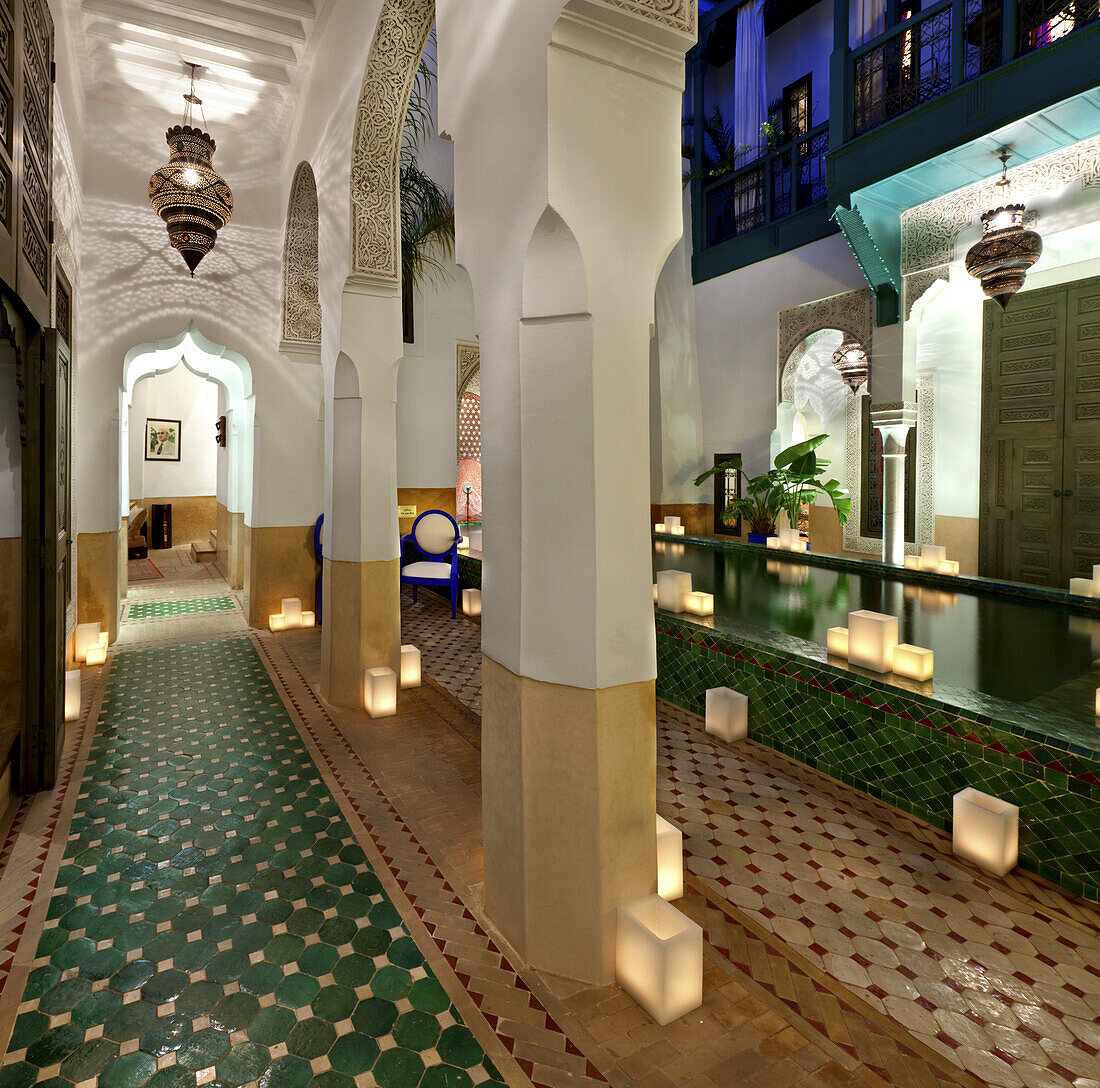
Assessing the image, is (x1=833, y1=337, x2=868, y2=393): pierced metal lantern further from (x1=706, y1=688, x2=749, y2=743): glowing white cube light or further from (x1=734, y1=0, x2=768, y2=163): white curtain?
(x1=706, y1=688, x2=749, y2=743): glowing white cube light

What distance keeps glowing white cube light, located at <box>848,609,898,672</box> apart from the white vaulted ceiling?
4.14 meters

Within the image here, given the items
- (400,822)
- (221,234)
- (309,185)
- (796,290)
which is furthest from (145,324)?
(796,290)

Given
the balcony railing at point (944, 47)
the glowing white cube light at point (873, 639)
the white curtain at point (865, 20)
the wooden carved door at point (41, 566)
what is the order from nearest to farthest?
the wooden carved door at point (41, 566) < the glowing white cube light at point (873, 639) < the balcony railing at point (944, 47) < the white curtain at point (865, 20)

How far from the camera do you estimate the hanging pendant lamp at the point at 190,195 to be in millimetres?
3357

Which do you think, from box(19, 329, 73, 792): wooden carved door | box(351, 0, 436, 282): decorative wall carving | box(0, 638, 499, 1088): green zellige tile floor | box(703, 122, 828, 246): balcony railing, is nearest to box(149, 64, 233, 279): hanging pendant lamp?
box(351, 0, 436, 282): decorative wall carving

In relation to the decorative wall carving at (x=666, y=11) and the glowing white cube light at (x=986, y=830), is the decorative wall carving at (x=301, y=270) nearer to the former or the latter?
the decorative wall carving at (x=666, y=11)

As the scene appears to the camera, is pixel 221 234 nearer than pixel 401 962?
No

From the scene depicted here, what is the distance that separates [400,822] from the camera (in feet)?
7.47

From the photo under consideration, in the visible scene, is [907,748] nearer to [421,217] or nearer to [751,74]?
[421,217]

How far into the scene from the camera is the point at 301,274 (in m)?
4.94

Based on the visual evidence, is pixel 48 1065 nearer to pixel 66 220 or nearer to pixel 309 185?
pixel 66 220

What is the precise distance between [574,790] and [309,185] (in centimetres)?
463

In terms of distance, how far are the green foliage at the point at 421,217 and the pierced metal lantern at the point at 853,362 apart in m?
3.97

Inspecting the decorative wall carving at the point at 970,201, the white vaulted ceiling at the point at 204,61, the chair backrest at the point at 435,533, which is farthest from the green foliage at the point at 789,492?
the white vaulted ceiling at the point at 204,61
